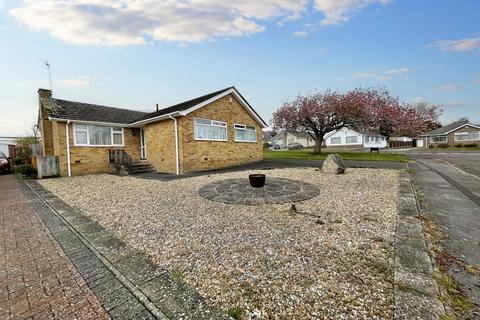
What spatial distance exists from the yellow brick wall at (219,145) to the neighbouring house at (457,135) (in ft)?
159

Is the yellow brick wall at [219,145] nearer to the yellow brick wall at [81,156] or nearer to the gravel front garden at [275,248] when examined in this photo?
the yellow brick wall at [81,156]

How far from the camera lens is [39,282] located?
2510 mm

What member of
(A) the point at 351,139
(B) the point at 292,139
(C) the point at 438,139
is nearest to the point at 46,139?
(A) the point at 351,139

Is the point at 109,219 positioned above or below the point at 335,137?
below

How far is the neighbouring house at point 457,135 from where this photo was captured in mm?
41103

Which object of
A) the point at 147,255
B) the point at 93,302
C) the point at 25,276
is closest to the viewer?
the point at 93,302

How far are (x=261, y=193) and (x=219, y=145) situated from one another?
8.05 meters

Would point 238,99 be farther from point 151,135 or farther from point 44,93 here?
point 44,93

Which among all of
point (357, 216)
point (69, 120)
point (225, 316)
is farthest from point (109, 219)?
point (69, 120)

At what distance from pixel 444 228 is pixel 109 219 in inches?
270

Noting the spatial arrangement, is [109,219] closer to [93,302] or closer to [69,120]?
[93,302]

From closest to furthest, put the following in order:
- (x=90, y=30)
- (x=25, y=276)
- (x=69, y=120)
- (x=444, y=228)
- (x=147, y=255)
Result: (x=25, y=276), (x=147, y=255), (x=444, y=228), (x=90, y=30), (x=69, y=120)

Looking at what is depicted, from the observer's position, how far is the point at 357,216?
4512 mm

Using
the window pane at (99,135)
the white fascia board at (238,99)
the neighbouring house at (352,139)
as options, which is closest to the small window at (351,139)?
the neighbouring house at (352,139)
